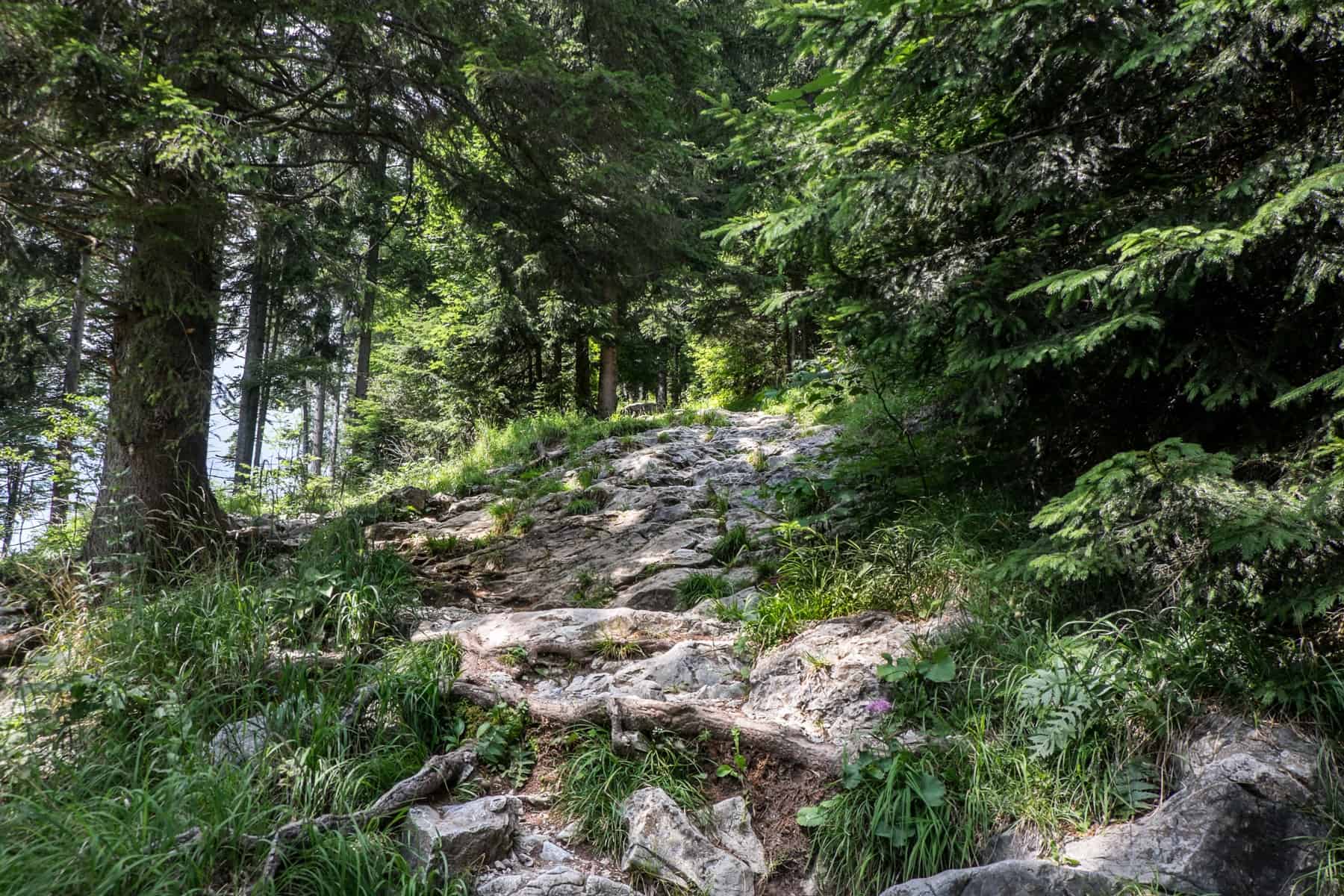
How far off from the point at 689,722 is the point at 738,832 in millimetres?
519

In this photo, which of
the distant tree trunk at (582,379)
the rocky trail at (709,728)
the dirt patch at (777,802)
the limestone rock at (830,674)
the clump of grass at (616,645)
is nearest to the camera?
the rocky trail at (709,728)

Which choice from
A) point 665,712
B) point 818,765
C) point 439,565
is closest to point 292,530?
point 439,565

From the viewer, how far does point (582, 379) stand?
15.0 m

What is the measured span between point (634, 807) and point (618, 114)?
517 cm

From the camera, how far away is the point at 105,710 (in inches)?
120

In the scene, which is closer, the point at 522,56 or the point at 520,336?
the point at 522,56

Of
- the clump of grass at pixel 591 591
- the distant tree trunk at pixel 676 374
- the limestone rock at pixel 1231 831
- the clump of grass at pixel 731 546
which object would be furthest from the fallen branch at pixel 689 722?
the distant tree trunk at pixel 676 374

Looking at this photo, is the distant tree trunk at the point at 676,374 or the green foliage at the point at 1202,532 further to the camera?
the distant tree trunk at the point at 676,374

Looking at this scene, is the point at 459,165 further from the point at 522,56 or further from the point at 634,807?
the point at 634,807

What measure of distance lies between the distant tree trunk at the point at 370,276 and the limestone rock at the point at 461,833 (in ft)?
17.2

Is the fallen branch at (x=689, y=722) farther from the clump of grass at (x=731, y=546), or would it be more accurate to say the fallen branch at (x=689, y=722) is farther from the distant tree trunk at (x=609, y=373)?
the distant tree trunk at (x=609, y=373)

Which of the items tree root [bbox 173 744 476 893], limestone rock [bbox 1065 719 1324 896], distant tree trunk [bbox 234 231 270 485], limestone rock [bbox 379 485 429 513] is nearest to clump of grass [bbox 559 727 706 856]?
tree root [bbox 173 744 476 893]

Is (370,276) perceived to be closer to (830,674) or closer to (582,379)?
(582,379)

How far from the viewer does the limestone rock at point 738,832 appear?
2.84 m
